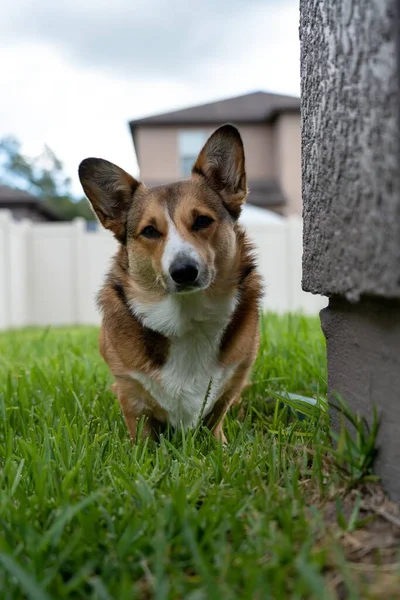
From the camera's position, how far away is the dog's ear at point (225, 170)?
2.70m

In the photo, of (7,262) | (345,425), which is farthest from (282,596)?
(7,262)

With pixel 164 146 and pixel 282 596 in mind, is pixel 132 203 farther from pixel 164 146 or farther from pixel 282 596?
pixel 164 146

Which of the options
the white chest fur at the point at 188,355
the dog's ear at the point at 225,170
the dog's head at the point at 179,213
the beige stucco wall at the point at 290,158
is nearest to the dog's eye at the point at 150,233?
the dog's head at the point at 179,213

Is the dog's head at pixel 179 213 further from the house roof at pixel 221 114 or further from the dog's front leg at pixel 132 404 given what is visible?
the house roof at pixel 221 114

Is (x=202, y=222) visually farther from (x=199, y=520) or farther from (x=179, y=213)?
(x=199, y=520)

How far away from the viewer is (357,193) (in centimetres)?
142

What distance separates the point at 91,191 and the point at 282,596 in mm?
2046

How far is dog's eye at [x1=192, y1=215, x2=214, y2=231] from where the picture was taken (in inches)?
101

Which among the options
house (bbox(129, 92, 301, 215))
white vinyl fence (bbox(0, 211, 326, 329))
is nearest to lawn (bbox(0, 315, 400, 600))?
white vinyl fence (bbox(0, 211, 326, 329))

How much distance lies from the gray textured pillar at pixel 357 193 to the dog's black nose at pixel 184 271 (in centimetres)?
54

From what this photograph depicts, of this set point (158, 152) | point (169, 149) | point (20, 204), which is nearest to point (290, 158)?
point (169, 149)

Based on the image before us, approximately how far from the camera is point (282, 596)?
3.60 ft

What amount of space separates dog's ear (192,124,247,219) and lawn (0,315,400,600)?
1.14 meters

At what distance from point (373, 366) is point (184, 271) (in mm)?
911
